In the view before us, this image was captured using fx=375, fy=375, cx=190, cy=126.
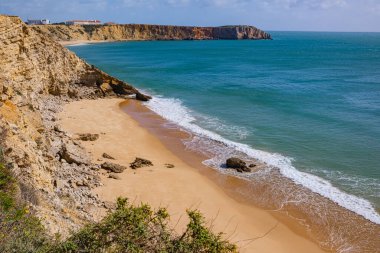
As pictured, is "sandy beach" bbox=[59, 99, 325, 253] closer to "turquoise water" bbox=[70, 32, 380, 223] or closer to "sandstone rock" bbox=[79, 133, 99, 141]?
"sandstone rock" bbox=[79, 133, 99, 141]

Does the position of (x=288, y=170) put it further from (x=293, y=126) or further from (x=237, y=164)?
(x=293, y=126)

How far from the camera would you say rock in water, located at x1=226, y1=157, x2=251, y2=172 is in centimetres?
2183

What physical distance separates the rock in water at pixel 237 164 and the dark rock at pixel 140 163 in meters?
4.64

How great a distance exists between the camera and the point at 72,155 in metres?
18.9

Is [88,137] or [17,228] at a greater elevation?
[17,228]

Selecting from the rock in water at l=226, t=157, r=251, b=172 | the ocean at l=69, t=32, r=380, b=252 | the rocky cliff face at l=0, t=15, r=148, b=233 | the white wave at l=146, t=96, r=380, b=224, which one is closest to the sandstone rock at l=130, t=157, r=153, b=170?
the rocky cliff face at l=0, t=15, r=148, b=233

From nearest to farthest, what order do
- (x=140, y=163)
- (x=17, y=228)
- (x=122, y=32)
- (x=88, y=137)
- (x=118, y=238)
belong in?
1. (x=118, y=238)
2. (x=17, y=228)
3. (x=140, y=163)
4. (x=88, y=137)
5. (x=122, y=32)

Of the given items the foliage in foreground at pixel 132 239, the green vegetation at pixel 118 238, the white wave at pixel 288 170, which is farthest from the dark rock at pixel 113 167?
the foliage in foreground at pixel 132 239

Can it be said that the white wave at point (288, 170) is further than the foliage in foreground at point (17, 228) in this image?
Yes

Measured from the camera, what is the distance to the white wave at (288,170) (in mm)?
18078

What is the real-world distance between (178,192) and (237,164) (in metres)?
4.75

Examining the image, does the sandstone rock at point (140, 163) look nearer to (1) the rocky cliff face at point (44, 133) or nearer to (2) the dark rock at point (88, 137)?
(1) the rocky cliff face at point (44, 133)

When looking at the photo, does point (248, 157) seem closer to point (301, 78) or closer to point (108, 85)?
point (108, 85)

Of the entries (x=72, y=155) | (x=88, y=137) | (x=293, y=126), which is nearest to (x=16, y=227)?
(x=72, y=155)
